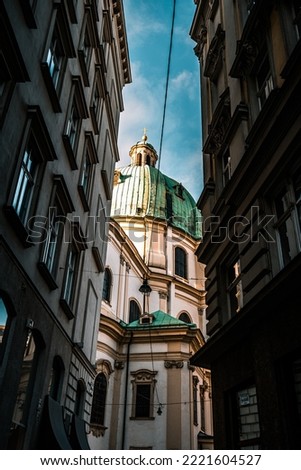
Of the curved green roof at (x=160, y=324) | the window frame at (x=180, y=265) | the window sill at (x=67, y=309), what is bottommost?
the window sill at (x=67, y=309)

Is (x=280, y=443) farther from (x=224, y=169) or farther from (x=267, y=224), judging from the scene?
(x=224, y=169)

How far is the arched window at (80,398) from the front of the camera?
1459 cm

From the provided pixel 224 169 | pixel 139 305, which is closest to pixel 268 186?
pixel 224 169

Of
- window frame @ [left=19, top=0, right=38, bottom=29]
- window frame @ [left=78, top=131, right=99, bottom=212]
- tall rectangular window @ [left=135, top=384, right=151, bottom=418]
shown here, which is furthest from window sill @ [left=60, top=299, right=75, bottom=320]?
tall rectangular window @ [left=135, top=384, right=151, bottom=418]

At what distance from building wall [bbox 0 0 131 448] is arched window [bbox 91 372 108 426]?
10.7 meters

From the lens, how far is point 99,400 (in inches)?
1049

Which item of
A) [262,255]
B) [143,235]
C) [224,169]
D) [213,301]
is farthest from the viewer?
[143,235]

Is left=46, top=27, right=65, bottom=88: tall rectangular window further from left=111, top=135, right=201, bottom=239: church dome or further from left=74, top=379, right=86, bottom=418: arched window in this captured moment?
left=111, top=135, right=201, bottom=239: church dome

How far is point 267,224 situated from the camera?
942 centimetres

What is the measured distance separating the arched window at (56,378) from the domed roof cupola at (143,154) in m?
45.5

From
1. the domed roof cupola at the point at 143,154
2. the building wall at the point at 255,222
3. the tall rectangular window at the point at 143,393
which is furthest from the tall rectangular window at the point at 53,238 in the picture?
the domed roof cupola at the point at 143,154

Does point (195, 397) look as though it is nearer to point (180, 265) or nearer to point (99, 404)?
point (99, 404)

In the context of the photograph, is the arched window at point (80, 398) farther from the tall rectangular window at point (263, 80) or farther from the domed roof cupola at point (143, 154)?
the domed roof cupola at point (143, 154)
